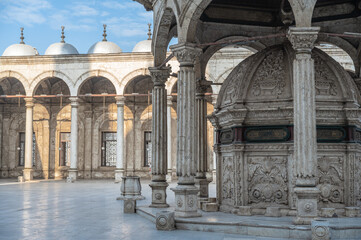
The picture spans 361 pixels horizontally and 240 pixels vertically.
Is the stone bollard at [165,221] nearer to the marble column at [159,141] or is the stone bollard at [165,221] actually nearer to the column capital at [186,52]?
the marble column at [159,141]

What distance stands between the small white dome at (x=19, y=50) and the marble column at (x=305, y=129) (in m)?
26.4

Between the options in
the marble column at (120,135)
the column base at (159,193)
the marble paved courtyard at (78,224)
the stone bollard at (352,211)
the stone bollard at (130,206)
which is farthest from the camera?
the marble column at (120,135)

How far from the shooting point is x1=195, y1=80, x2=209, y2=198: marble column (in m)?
10.6

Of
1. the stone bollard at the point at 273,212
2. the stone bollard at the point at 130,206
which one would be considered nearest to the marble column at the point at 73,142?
the stone bollard at the point at 130,206

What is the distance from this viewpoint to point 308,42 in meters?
7.12

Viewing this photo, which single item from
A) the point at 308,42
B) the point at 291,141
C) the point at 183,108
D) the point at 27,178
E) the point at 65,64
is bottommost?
the point at 27,178

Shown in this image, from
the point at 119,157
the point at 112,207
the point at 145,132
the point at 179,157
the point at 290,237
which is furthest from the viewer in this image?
the point at 145,132

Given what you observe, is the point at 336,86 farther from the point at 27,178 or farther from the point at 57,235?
the point at 27,178

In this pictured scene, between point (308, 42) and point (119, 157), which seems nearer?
point (308, 42)

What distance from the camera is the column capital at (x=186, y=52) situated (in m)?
8.21

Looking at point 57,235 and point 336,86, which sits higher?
point 336,86

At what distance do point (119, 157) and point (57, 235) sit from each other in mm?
17769

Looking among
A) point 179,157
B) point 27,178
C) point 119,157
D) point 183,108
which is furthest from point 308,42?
point 27,178

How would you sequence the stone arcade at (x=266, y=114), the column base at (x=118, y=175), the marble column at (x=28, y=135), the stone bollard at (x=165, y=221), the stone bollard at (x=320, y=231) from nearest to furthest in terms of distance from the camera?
the stone bollard at (x=320, y=231) < the stone arcade at (x=266, y=114) < the stone bollard at (x=165, y=221) < the column base at (x=118, y=175) < the marble column at (x=28, y=135)
